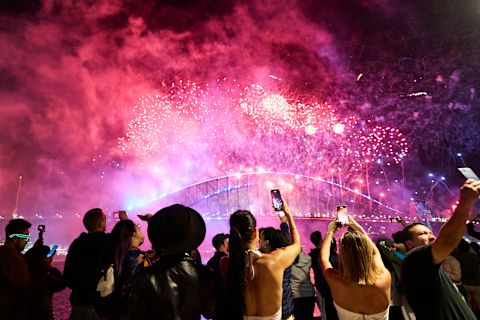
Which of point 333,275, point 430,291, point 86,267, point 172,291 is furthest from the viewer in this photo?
point 86,267

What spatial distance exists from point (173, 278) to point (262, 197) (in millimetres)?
64189

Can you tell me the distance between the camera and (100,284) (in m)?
3.60

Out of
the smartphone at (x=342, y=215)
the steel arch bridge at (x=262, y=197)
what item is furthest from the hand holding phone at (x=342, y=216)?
the steel arch bridge at (x=262, y=197)

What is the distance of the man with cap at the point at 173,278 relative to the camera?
207 centimetres

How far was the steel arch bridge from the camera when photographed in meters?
66.2

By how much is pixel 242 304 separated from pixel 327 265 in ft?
3.27

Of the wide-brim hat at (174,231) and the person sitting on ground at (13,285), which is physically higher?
the wide-brim hat at (174,231)

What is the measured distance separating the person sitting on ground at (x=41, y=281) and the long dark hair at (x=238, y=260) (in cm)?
305

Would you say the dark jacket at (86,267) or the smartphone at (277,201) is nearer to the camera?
the dark jacket at (86,267)

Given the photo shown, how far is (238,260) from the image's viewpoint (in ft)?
8.80

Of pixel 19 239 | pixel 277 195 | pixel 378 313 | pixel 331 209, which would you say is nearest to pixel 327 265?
pixel 378 313

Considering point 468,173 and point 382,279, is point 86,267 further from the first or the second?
point 468,173

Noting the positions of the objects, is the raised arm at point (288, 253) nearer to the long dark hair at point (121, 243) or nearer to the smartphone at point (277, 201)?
the smartphone at point (277, 201)

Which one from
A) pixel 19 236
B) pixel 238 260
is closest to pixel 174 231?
pixel 238 260
